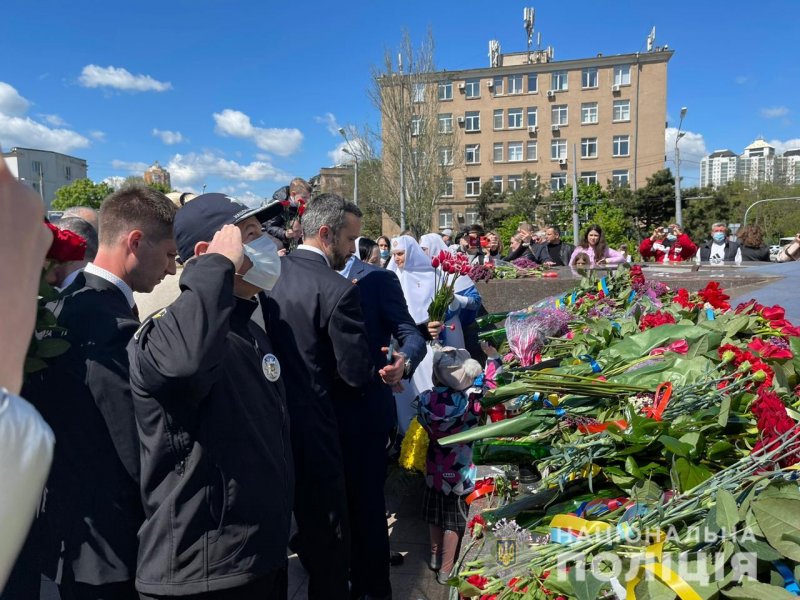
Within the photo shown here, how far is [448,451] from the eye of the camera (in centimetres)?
350

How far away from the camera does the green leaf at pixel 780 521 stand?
123 cm

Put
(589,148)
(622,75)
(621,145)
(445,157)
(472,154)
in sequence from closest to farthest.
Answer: (445,157) → (622,75) → (621,145) → (589,148) → (472,154)

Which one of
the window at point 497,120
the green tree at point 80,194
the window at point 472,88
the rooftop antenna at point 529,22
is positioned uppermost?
the rooftop antenna at point 529,22

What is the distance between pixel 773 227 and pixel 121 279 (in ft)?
Answer: 169

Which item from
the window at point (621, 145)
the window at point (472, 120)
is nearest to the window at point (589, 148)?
the window at point (621, 145)

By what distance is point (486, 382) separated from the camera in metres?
2.88

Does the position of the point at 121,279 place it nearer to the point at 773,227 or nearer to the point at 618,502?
the point at 618,502

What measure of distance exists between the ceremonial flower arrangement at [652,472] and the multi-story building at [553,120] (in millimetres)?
46008

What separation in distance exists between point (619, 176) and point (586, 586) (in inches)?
2031

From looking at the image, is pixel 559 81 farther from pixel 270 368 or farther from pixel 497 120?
pixel 270 368

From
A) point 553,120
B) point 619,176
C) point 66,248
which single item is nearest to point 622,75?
point 553,120

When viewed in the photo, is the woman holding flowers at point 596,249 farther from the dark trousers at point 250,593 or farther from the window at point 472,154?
the window at point 472,154

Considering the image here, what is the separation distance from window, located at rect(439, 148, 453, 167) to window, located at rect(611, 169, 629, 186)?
1984 centimetres

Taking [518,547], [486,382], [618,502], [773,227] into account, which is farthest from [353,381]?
[773,227]
